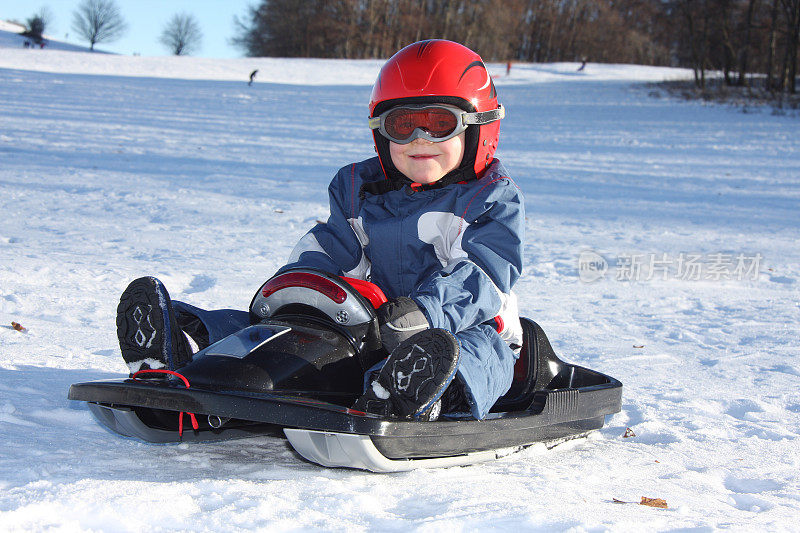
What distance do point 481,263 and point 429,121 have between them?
635 mm

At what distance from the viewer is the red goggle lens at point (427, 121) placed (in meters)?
2.98

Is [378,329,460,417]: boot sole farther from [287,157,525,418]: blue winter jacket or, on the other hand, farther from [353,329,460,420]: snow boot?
[287,157,525,418]: blue winter jacket

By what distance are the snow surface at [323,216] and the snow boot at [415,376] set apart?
0.24m

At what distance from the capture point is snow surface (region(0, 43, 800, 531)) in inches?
78.6

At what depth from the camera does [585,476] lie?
2484 mm

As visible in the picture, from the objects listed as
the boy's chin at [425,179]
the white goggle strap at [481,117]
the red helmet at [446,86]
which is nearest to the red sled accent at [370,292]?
the boy's chin at [425,179]

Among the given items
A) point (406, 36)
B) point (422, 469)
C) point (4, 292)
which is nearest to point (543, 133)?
point (4, 292)

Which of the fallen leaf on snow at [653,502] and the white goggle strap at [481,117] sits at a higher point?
the white goggle strap at [481,117]

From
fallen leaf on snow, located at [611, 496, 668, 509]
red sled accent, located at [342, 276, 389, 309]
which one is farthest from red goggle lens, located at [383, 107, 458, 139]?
fallen leaf on snow, located at [611, 496, 668, 509]

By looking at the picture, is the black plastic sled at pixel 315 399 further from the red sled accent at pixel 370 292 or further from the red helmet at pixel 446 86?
the red helmet at pixel 446 86

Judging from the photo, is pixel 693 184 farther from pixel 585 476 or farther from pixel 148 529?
pixel 148 529

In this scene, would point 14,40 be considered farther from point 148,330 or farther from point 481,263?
point 481,263

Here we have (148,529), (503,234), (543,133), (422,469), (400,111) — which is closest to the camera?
(148,529)

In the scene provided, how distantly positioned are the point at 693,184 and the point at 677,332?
680 centimetres
